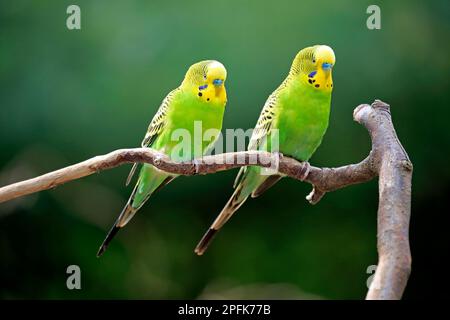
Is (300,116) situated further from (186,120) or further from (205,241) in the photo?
(205,241)

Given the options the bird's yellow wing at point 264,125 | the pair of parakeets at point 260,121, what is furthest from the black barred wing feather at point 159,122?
the bird's yellow wing at point 264,125

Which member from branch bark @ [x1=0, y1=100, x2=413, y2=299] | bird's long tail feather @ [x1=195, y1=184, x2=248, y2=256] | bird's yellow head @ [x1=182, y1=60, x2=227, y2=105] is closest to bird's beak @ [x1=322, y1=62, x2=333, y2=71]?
branch bark @ [x1=0, y1=100, x2=413, y2=299]

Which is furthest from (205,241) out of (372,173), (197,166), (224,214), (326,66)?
(326,66)

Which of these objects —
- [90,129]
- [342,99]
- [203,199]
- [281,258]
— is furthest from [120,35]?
[281,258]

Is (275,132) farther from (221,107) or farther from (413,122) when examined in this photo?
(413,122)

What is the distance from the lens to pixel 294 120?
A: 240 centimetres

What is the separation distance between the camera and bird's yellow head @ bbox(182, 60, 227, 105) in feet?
7.31

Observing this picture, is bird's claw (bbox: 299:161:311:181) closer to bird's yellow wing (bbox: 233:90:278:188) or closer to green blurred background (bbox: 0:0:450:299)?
bird's yellow wing (bbox: 233:90:278:188)

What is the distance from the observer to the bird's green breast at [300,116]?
93.3 inches

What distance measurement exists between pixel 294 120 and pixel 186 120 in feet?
1.46

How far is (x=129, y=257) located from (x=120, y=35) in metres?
1.35

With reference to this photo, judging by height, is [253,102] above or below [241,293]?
above

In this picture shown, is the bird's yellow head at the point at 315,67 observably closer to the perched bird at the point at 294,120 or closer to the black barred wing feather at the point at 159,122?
the perched bird at the point at 294,120

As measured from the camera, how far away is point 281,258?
3.73 metres
